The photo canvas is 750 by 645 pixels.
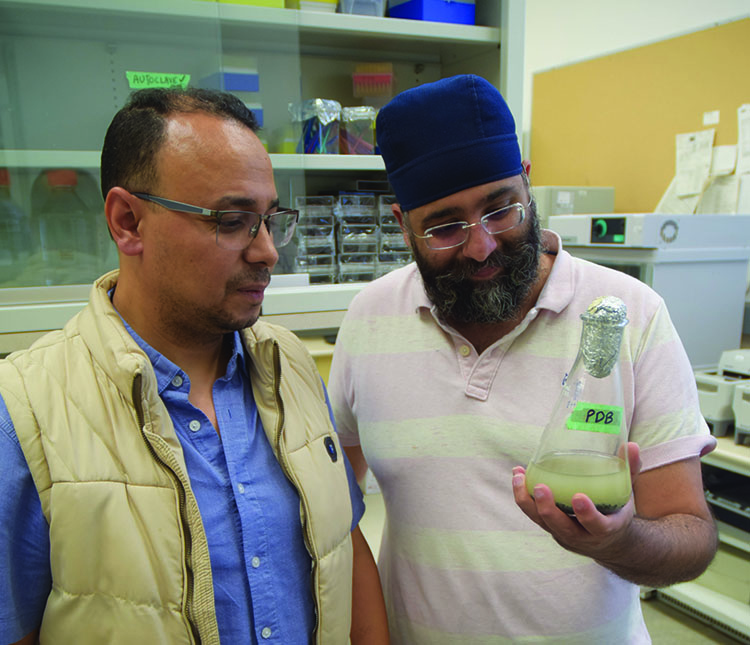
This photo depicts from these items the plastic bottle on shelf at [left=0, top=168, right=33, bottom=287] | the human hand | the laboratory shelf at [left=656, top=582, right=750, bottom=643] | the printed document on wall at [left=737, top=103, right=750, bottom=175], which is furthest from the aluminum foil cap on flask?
the printed document on wall at [left=737, top=103, right=750, bottom=175]

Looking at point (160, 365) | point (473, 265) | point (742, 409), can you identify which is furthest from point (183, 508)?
point (742, 409)

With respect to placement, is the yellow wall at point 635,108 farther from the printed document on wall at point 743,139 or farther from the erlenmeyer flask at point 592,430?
the erlenmeyer flask at point 592,430

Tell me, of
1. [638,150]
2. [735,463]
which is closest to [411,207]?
[735,463]

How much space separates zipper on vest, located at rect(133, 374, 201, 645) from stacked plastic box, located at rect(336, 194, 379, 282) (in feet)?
4.20

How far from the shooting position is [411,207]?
1062 millimetres

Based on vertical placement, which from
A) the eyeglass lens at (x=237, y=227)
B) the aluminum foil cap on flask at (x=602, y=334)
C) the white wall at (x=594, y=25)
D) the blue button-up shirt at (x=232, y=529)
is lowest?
the blue button-up shirt at (x=232, y=529)

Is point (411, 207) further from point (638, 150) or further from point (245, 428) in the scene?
point (638, 150)

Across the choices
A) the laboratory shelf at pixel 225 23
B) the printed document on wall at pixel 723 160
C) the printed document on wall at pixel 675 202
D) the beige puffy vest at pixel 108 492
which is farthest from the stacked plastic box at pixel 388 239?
the printed document on wall at pixel 723 160

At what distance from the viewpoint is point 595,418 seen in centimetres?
75

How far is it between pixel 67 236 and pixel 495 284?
1.35m

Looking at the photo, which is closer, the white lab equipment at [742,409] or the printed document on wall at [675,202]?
the white lab equipment at [742,409]

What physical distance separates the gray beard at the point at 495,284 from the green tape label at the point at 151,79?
1129 mm

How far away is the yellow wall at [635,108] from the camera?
296cm

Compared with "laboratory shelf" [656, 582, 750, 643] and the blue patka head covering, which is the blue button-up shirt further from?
"laboratory shelf" [656, 582, 750, 643]
